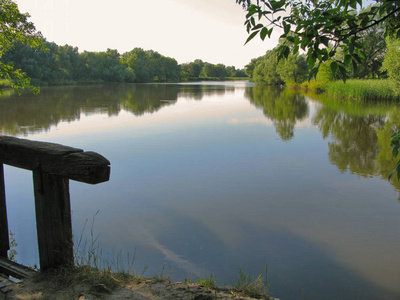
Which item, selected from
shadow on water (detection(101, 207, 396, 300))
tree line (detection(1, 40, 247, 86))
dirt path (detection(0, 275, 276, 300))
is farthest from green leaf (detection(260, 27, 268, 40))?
tree line (detection(1, 40, 247, 86))

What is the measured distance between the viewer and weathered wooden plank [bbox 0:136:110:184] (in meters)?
2.31

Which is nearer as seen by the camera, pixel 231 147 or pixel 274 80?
pixel 231 147

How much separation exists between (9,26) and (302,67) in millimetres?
52744

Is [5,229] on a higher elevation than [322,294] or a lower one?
higher

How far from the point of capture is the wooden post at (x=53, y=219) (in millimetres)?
2555

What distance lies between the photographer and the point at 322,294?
3795 mm

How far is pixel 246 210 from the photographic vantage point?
6078 mm

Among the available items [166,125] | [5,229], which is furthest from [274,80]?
[5,229]

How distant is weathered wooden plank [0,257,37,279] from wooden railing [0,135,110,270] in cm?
12

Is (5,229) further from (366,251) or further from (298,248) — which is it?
(366,251)

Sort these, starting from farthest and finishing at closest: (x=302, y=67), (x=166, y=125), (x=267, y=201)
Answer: (x=302, y=67) < (x=166, y=125) < (x=267, y=201)

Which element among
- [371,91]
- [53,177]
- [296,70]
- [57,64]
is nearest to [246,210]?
[53,177]

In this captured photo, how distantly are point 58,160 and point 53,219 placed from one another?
0.53 meters


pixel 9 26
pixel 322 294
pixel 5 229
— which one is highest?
pixel 9 26
